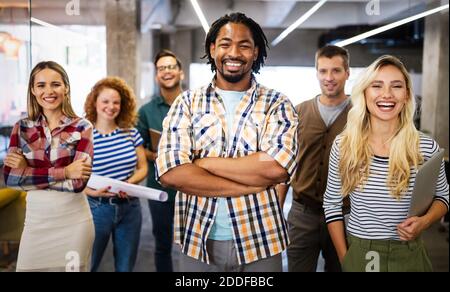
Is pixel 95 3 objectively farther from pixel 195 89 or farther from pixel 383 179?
pixel 383 179

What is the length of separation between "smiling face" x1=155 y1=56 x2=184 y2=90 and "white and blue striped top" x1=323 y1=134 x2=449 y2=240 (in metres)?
0.71

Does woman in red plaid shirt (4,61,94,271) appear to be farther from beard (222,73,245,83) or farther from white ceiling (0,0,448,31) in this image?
beard (222,73,245,83)

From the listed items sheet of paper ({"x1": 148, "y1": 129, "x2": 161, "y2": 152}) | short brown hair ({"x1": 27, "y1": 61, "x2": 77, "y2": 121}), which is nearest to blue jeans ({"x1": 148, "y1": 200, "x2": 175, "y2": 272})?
sheet of paper ({"x1": 148, "y1": 129, "x2": 161, "y2": 152})

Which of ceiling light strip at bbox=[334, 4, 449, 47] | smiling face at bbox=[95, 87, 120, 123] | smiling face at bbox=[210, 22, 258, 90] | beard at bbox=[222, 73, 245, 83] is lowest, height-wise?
smiling face at bbox=[95, 87, 120, 123]

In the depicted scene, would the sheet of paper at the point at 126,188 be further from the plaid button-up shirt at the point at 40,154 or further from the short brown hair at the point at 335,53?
the short brown hair at the point at 335,53

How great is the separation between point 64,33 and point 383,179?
1.30m

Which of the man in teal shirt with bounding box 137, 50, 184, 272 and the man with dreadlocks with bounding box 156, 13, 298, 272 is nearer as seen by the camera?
the man with dreadlocks with bounding box 156, 13, 298, 272

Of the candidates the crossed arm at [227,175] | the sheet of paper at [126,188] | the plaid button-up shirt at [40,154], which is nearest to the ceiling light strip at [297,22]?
the crossed arm at [227,175]

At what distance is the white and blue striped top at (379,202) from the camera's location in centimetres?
180

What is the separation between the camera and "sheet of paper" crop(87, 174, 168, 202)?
6.56ft

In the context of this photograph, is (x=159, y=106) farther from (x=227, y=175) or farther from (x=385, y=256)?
(x=385, y=256)

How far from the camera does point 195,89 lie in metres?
1.86

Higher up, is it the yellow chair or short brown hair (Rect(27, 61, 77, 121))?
short brown hair (Rect(27, 61, 77, 121))

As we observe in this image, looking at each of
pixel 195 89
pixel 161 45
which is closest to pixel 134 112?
pixel 195 89
